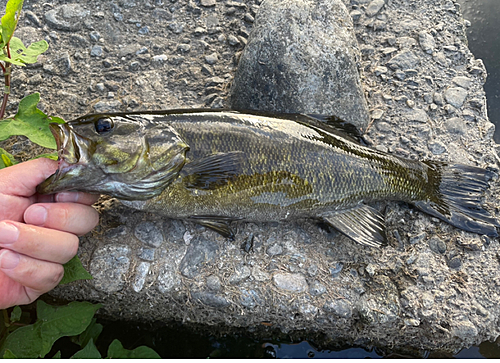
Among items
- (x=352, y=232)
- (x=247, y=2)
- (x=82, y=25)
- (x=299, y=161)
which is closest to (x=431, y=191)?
(x=352, y=232)

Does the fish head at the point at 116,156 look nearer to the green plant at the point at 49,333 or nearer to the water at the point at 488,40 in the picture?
the green plant at the point at 49,333

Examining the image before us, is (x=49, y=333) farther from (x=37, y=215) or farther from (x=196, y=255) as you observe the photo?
(x=196, y=255)

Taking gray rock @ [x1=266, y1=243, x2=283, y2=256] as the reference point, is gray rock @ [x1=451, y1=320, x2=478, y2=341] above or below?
below

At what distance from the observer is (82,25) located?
11.8 feet

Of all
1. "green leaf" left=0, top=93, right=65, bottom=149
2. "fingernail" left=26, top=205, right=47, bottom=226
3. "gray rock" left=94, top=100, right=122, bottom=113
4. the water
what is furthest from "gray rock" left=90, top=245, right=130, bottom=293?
the water

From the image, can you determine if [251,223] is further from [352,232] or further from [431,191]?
[431,191]

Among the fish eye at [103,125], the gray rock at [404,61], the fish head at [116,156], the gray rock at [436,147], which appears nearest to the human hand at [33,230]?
the fish head at [116,156]

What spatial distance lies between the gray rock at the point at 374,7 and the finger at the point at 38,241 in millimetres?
3337

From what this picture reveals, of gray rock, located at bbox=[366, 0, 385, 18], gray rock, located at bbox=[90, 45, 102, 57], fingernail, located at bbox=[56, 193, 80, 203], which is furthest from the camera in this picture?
gray rock, located at bbox=[366, 0, 385, 18]

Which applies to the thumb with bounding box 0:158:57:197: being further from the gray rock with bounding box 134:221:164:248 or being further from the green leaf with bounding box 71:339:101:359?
the green leaf with bounding box 71:339:101:359

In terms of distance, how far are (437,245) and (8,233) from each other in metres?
2.85

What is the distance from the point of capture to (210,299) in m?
2.71

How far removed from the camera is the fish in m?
2.36

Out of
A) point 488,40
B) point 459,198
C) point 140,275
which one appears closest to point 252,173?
point 140,275
